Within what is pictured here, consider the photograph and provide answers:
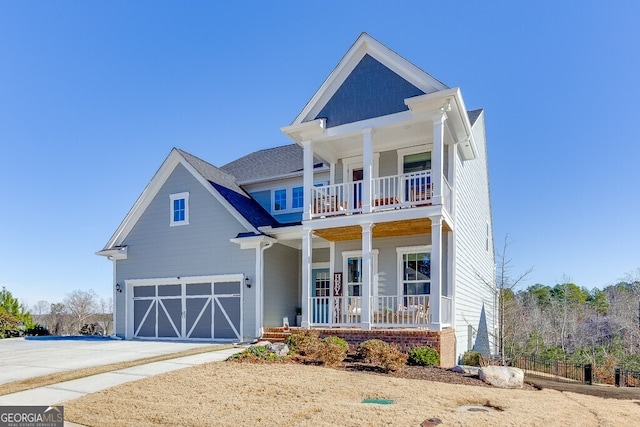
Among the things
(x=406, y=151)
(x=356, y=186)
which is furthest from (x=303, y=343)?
(x=406, y=151)

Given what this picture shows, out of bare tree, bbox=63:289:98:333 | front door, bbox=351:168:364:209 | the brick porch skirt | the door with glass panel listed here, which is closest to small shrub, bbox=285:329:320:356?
the brick porch skirt

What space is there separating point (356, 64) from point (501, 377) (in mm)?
9905

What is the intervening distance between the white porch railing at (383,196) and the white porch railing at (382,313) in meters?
2.70

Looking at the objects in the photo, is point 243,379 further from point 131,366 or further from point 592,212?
point 592,212

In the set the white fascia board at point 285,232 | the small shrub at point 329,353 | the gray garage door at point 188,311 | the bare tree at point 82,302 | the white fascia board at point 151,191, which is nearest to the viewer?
the small shrub at point 329,353

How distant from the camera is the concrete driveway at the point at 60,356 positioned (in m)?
9.69

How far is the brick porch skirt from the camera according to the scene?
10.8 m

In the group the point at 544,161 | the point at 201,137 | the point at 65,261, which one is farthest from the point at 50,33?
the point at 544,161

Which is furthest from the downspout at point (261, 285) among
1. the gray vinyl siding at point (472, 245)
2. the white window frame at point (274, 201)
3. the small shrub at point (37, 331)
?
the small shrub at point (37, 331)

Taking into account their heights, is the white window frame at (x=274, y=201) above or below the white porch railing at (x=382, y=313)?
above

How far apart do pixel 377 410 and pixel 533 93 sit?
18287 millimetres

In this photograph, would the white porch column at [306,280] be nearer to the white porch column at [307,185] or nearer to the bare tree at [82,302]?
the white porch column at [307,185]

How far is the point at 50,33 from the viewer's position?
14.8 metres

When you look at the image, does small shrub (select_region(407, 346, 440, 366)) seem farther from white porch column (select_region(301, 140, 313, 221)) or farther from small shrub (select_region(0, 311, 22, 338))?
small shrub (select_region(0, 311, 22, 338))
